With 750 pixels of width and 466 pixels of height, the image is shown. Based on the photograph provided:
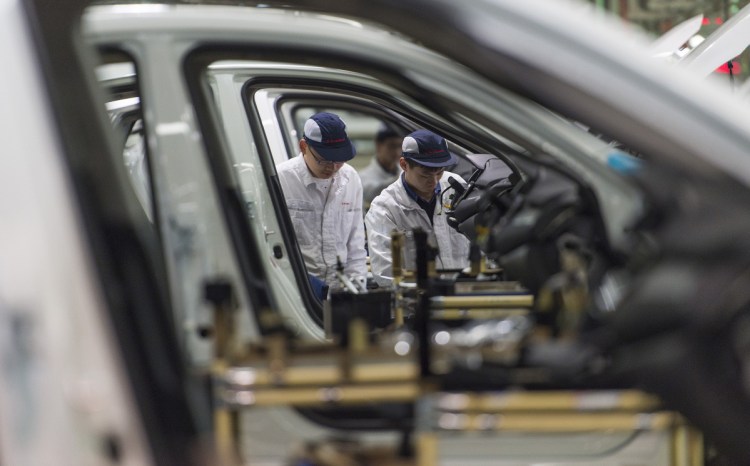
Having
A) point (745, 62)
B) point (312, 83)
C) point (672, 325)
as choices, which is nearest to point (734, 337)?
point (672, 325)

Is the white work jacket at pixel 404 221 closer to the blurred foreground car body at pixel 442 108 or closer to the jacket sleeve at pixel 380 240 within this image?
the jacket sleeve at pixel 380 240

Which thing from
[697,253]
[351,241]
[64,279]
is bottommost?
[351,241]

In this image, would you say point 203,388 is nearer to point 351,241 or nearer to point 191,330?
point 191,330

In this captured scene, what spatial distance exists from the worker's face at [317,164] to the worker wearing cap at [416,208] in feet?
1.02

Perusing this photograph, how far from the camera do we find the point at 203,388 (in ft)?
6.67

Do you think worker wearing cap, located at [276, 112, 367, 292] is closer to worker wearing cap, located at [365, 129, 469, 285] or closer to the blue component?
worker wearing cap, located at [365, 129, 469, 285]

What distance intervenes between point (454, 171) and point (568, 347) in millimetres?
4943

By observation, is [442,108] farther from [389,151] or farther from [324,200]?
[389,151]

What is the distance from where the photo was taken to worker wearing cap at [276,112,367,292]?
618 cm

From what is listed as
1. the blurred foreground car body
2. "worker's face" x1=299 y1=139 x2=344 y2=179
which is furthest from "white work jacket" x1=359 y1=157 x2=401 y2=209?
the blurred foreground car body

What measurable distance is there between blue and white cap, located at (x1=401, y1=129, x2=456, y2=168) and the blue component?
366 cm

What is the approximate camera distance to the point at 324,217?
20.8 ft

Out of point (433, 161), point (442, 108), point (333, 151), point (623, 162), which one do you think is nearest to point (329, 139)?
point (333, 151)

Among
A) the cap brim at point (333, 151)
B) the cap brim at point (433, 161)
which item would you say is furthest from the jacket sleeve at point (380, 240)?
the cap brim at point (433, 161)
